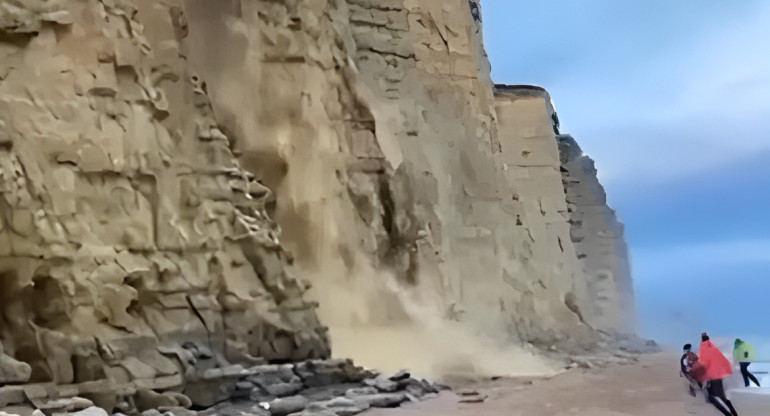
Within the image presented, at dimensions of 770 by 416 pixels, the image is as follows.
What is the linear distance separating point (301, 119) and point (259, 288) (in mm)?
3017

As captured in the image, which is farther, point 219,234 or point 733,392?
point 219,234

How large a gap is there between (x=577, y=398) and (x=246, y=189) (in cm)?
459

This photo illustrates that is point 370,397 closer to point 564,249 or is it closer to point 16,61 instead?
point 16,61

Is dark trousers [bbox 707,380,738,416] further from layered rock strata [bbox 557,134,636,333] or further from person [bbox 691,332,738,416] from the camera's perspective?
layered rock strata [bbox 557,134,636,333]

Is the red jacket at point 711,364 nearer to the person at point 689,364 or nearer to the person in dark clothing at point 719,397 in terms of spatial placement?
the person in dark clothing at point 719,397

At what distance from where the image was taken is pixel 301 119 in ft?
34.6

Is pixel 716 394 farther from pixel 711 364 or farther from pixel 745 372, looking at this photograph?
pixel 745 372

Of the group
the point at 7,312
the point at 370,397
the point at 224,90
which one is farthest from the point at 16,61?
the point at 370,397

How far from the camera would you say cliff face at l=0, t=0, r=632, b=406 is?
6.80 m

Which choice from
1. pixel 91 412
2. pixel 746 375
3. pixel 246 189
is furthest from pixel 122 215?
pixel 746 375

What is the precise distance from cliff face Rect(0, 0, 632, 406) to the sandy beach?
1.55 m

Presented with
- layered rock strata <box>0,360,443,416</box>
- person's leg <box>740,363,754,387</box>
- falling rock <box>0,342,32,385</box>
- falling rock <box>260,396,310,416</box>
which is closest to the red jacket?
person's leg <box>740,363,754,387</box>

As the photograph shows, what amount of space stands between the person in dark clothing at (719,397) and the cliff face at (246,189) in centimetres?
427

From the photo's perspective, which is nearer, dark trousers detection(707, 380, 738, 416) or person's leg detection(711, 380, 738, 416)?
dark trousers detection(707, 380, 738, 416)
